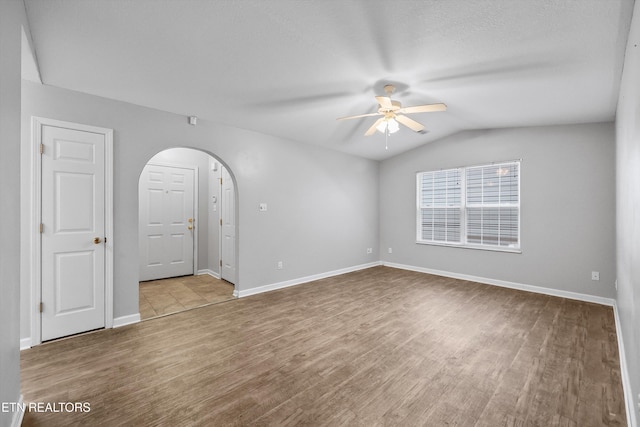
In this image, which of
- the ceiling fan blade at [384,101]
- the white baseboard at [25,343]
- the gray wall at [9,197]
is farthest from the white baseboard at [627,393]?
the white baseboard at [25,343]

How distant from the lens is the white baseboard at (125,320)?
3.16 m

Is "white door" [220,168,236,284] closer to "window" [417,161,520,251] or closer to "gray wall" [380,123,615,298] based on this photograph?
"window" [417,161,520,251]

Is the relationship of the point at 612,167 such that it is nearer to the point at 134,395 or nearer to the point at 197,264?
the point at 134,395

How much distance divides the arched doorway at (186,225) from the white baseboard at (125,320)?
1.27 metres

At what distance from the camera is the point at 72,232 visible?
2.92m

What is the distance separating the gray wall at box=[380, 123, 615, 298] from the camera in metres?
3.95

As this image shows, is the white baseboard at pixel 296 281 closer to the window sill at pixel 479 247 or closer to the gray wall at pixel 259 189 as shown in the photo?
the gray wall at pixel 259 189

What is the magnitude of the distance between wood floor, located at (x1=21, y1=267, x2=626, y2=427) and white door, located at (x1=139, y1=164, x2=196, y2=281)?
226 centimetres

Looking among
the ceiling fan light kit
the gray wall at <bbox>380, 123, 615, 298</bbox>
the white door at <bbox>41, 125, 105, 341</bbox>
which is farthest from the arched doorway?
the gray wall at <bbox>380, 123, 615, 298</bbox>

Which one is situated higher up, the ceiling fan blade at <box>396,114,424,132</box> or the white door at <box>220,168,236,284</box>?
the ceiling fan blade at <box>396,114,424,132</box>

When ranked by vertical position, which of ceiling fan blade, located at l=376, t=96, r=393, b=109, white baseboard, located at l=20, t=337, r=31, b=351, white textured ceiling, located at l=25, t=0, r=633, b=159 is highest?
white textured ceiling, located at l=25, t=0, r=633, b=159

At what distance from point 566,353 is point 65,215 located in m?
5.04

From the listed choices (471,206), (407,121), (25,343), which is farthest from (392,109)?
(25,343)

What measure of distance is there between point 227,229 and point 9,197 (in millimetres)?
3632
